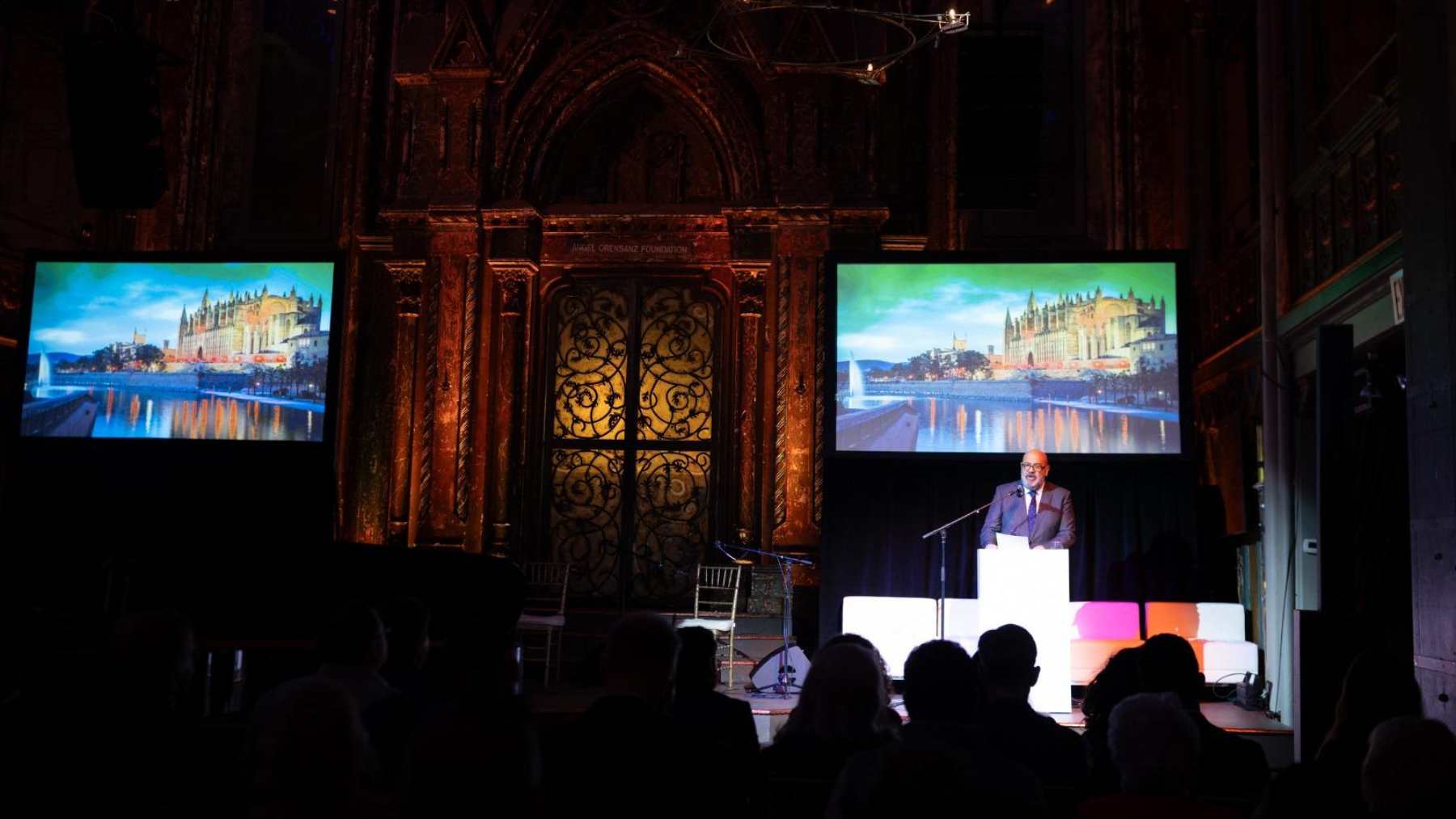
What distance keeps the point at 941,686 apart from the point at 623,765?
851 millimetres

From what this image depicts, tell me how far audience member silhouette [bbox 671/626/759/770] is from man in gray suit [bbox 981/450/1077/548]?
4.23 m

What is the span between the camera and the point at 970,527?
→ 8.83 meters

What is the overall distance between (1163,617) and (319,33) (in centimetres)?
832

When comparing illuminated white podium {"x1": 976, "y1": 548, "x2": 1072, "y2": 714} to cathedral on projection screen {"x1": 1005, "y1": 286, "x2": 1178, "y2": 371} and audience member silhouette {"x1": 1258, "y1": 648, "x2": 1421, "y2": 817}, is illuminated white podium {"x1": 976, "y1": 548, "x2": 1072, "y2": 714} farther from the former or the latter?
audience member silhouette {"x1": 1258, "y1": 648, "x2": 1421, "y2": 817}

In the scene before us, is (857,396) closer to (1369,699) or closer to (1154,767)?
(1369,699)

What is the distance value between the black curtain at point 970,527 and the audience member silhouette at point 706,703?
5281mm

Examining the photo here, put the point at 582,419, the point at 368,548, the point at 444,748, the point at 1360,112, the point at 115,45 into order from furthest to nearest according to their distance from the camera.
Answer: the point at 582,419
the point at 115,45
the point at 1360,112
the point at 368,548
the point at 444,748

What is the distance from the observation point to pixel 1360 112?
24.9ft

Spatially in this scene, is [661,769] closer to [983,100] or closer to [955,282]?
[955,282]

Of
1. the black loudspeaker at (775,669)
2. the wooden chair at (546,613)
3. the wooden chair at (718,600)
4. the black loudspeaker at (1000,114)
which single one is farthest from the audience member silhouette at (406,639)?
the black loudspeaker at (1000,114)

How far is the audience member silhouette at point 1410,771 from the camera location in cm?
228

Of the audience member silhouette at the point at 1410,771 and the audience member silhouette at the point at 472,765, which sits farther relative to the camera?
the audience member silhouette at the point at 1410,771

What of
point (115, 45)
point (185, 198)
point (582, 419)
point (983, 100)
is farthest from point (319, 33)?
point (983, 100)

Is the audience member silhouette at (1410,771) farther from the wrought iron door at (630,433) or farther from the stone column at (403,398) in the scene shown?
the stone column at (403,398)
